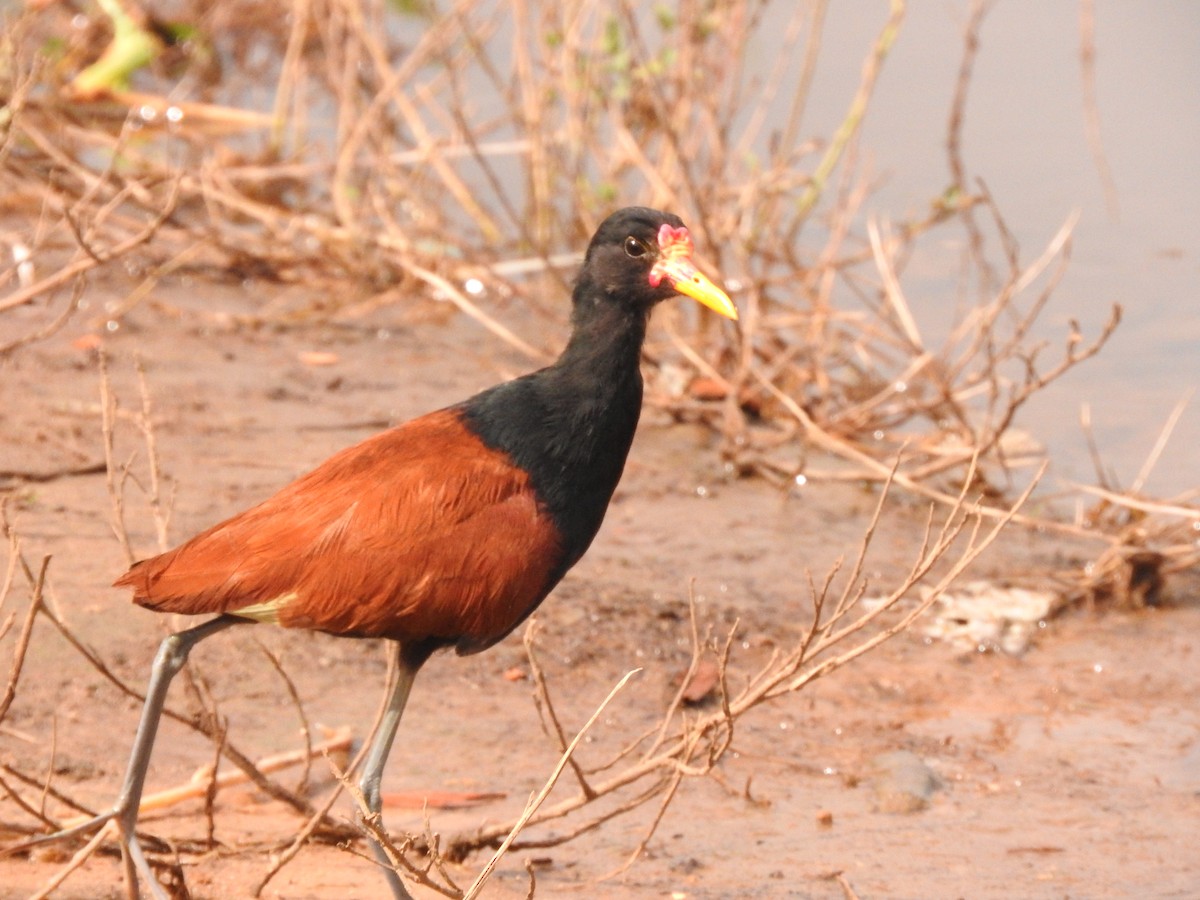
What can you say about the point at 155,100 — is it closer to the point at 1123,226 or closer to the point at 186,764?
the point at 1123,226

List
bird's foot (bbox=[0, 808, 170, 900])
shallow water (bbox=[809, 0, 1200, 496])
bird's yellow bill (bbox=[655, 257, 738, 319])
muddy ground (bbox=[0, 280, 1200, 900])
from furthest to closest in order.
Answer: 1. shallow water (bbox=[809, 0, 1200, 496])
2. muddy ground (bbox=[0, 280, 1200, 900])
3. bird's yellow bill (bbox=[655, 257, 738, 319])
4. bird's foot (bbox=[0, 808, 170, 900])

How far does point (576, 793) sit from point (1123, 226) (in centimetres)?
602

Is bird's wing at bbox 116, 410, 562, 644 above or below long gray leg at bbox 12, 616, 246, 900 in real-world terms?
above

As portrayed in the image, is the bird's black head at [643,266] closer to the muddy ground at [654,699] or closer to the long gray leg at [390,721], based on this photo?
the long gray leg at [390,721]

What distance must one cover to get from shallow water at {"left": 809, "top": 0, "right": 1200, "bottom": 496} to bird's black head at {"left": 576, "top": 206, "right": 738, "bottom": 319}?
11.3 ft

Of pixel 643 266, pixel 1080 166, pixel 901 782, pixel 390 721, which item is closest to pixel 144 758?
pixel 390 721

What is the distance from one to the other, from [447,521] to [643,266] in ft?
2.52

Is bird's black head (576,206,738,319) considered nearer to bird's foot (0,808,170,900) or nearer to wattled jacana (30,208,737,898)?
wattled jacana (30,208,737,898)

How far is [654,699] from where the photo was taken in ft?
16.2

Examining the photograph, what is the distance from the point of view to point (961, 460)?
5852 mm

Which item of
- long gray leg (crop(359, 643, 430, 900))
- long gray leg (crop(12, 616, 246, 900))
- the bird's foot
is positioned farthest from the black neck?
the bird's foot

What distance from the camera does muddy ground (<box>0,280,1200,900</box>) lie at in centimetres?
402

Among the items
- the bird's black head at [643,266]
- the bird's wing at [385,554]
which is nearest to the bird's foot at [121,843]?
the bird's wing at [385,554]

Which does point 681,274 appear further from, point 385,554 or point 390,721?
point 390,721
